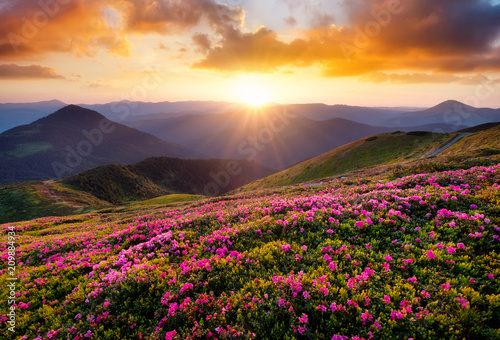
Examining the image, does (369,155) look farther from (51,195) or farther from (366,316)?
(51,195)

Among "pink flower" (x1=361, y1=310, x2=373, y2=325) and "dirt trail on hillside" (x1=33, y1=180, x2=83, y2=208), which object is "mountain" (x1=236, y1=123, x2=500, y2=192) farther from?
"dirt trail on hillside" (x1=33, y1=180, x2=83, y2=208)

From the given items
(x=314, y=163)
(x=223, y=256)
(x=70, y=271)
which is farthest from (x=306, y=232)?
(x=314, y=163)

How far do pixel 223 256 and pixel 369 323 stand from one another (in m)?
5.53

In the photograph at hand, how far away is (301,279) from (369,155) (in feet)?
223

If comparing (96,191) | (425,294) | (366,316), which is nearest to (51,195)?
(96,191)

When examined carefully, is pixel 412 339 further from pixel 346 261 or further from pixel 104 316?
pixel 104 316

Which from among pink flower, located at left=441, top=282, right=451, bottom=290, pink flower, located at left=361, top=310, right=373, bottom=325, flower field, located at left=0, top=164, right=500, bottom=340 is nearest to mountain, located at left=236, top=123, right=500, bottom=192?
flower field, located at left=0, top=164, right=500, bottom=340

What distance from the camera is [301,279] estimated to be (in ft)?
22.4

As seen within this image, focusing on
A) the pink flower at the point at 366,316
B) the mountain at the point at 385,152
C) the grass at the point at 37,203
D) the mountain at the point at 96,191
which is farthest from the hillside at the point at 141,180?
the pink flower at the point at 366,316

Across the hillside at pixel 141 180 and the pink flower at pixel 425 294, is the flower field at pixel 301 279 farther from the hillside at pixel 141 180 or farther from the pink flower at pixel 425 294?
the hillside at pixel 141 180

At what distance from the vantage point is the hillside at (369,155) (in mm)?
58562

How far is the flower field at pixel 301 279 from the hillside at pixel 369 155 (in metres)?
52.7

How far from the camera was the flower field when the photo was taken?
5609mm

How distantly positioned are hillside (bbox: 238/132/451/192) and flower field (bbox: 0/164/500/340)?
52742 millimetres
